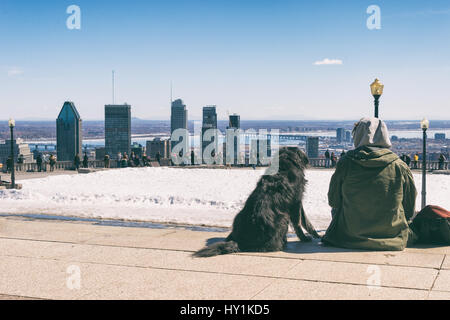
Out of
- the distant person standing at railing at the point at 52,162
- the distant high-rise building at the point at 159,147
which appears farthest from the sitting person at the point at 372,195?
the distant high-rise building at the point at 159,147

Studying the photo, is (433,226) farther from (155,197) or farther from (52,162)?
(52,162)

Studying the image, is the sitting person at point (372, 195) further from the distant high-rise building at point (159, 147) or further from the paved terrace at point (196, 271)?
the distant high-rise building at point (159, 147)

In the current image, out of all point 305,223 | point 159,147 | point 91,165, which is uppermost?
point 305,223

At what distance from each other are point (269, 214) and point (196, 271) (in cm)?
140

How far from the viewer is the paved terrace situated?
17.5 ft

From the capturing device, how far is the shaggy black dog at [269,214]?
7.06 meters

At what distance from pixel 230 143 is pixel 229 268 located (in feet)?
132

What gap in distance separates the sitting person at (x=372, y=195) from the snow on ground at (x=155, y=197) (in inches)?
121

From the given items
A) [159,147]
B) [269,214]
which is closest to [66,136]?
[159,147]

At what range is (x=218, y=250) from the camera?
23.1 feet

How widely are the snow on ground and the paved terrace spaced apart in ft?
9.59
